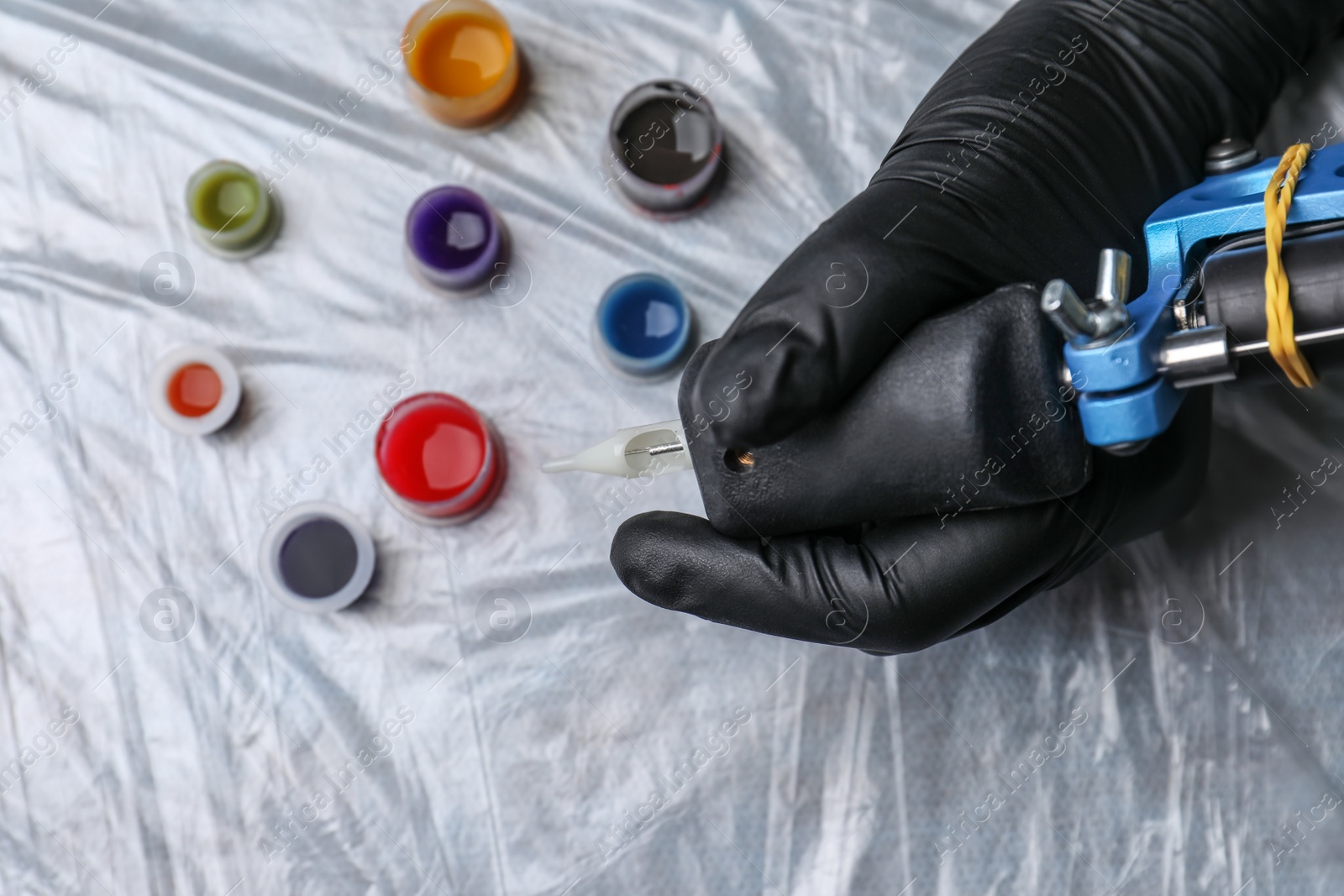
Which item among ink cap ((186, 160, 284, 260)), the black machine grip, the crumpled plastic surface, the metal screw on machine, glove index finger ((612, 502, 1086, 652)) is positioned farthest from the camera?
ink cap ((186, 160, 284, 260))

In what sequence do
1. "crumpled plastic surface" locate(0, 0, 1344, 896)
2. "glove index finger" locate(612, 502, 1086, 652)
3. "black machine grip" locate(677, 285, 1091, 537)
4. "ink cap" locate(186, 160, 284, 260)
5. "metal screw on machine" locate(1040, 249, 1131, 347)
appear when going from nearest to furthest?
"metal screw on machine" locate(1040, 249, 1131, 347) < "black machine grip" locate(677, 285, 1091, 537) < "glove index finger" locate(612, 502, 1086, 652) < "crumpled plastic surface" locate(0, 0, 1344, 896) < "ink cap" locate(186, 160, 284, 260)

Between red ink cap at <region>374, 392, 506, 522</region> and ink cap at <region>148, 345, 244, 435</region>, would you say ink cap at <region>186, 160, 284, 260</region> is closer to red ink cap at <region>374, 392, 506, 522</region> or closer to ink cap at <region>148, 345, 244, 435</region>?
ink cap at <region>148, 345, 244, 435</region>

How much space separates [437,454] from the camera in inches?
48.5

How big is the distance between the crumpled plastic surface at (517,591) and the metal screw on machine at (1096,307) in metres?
Result: 0.55

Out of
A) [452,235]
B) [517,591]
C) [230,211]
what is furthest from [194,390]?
[517,591]

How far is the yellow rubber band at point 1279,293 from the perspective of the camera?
72 centimetres

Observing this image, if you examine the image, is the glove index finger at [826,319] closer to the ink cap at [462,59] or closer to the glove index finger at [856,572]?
the glove index finger at [856,572]

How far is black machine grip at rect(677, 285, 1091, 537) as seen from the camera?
2.66ft

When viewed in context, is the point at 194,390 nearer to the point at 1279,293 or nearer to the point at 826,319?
the point at 826,319

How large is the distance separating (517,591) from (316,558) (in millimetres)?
249

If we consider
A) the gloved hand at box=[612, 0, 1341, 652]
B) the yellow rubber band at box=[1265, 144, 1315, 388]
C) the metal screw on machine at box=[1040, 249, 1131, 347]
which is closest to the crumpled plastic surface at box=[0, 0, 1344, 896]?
the gloved hand at box=[612, 0, 1341, 652]

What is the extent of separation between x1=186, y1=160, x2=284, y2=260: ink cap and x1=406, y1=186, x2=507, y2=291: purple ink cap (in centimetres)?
18

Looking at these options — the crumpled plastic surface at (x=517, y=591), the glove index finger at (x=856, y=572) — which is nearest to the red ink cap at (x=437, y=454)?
the crumpled plastic surface at (x=517, y=591)

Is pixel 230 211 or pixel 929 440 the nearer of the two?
pixel 929 440
